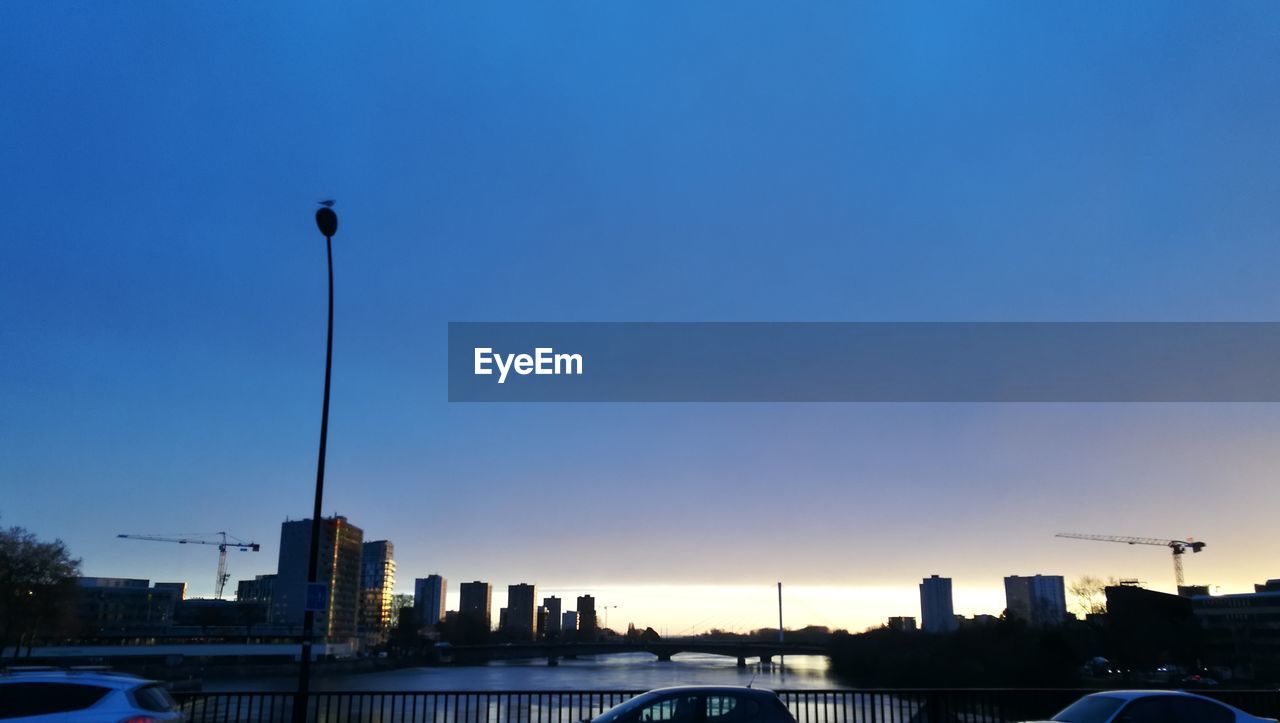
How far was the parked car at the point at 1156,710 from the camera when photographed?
40.4 feet

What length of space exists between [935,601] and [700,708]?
186579 mm

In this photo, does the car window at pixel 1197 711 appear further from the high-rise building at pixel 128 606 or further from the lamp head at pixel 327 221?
the high-rise building at pixel 128 606

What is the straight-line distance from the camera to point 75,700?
37.7 feet

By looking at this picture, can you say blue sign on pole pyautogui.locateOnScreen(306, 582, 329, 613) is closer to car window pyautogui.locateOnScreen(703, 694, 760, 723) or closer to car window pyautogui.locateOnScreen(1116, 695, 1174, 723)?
car window pyautogui.locateOnScreen(703, 694, 760, 723)

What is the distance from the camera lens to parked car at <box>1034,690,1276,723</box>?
12.3m

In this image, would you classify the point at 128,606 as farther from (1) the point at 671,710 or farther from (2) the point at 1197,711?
(2) the point at 1197,711

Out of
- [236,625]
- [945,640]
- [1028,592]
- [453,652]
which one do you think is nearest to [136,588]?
[236,625]

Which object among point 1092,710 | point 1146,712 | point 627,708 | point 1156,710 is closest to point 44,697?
point 627,708

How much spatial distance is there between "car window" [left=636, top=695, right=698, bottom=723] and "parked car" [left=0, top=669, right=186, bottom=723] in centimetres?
667

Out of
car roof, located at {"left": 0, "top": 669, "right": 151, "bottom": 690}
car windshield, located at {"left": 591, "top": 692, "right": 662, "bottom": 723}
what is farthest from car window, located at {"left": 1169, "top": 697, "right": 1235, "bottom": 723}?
car roof, located at {"left": 0, "top": 669, "right": 151, "bottom": 690}

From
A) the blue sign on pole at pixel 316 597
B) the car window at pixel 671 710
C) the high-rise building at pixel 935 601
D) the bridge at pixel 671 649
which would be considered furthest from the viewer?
the high-rise building at pixel 935 601

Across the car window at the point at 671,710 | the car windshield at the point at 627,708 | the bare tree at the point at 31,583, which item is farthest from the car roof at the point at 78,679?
the bare tree at the point at 31,583

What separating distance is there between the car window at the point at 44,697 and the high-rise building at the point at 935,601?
6997 inches

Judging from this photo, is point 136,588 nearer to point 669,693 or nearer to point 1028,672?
point 1028,672
